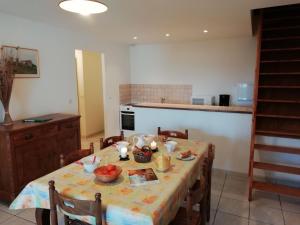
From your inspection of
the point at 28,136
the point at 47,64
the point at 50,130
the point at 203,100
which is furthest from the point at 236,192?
the point at 47,64

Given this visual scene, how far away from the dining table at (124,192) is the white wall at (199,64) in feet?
9.83

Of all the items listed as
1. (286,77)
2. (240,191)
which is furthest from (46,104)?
(286,77)

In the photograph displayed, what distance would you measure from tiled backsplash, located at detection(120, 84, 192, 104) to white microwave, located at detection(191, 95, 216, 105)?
0.45ft

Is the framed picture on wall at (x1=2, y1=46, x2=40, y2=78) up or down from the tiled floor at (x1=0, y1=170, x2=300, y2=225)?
up

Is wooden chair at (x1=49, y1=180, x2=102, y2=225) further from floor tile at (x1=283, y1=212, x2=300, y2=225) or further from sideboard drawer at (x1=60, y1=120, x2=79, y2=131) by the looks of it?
floor tile at (x1=283, y1=212, x2=300, y2=225)

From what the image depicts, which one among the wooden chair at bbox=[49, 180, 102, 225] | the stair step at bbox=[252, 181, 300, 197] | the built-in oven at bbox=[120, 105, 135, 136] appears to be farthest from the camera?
Answer: the built-in oven at bbox=[120, 105, 135, 136]

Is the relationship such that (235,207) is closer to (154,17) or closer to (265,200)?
(265,200)

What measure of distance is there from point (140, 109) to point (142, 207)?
298 centimetres

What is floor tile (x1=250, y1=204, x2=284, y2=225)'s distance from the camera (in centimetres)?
236

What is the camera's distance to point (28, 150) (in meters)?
2.70

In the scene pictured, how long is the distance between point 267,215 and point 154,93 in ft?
11.5

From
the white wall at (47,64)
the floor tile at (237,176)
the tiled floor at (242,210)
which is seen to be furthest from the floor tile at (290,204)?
the white wall at (47,64)

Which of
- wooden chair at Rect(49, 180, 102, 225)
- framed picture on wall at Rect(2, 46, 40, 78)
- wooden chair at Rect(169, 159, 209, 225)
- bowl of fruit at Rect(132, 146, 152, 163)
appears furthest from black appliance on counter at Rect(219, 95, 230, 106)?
wooden chair at Rect(49, 180, 102, 225)

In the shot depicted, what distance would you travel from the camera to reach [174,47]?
500 cm
